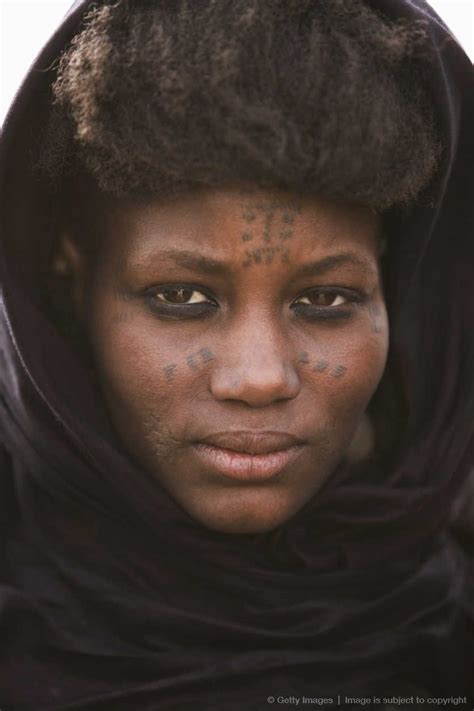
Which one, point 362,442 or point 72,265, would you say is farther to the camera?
point 362,442

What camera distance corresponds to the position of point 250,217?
2029mm

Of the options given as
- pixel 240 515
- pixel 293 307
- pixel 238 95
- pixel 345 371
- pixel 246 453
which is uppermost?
pixel 238 95

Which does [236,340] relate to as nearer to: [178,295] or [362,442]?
[178,295]

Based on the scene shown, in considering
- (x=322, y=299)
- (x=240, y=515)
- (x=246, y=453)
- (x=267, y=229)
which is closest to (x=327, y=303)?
(x=322, y=299)

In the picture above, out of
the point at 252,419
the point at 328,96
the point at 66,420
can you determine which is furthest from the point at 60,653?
the point at 328,96

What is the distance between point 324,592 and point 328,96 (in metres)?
1.08

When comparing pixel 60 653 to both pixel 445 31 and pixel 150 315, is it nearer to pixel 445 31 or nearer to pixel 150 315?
pixel 150 315

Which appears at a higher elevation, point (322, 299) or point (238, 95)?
point (238, 95)

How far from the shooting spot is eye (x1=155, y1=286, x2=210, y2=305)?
6.91 ft

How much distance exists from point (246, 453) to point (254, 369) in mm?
203

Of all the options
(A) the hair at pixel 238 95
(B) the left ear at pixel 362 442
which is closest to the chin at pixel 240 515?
(B) the left ear at pixel 362 442

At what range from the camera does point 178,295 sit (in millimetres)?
2119

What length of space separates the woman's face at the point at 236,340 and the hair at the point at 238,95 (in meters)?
0.09

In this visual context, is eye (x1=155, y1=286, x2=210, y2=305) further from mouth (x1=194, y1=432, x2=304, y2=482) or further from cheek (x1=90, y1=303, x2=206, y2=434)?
mouth (x1=194, y1=432, x2=304, y2=482)
